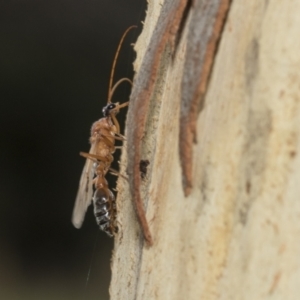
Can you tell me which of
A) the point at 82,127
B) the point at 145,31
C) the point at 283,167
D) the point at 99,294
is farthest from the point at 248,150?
the point at 99,294

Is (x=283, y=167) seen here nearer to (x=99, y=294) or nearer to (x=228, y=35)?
(x=228, y=35)

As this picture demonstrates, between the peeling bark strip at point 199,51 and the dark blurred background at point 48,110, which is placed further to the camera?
the dark blurred background at point 48,110

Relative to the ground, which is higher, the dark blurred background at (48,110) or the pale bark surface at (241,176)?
the dark blurred background at (48,110)

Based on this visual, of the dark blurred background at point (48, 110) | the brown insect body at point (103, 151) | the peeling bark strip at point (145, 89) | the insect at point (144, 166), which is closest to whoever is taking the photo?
→ the peeling bark strip at point (145, 89)

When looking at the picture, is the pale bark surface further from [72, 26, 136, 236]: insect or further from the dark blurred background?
the dark blurred background

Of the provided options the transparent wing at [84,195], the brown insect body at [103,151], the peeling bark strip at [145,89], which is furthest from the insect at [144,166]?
the transparent wing at [84,195]

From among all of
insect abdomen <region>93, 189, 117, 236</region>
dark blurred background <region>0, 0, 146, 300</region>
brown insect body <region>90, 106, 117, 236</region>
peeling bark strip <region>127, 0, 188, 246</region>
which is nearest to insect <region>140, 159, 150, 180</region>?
peeling bark strip <region>127, 0, 188, 246</region>

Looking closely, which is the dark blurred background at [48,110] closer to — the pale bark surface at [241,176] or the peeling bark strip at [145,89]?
the peeling bark strip at [145,89]
